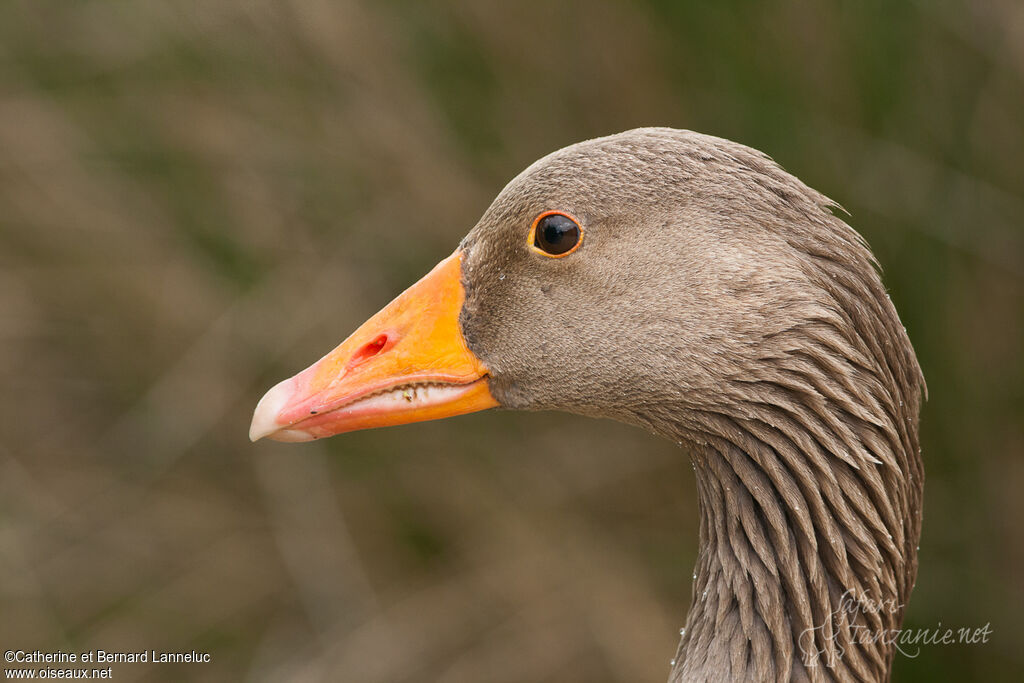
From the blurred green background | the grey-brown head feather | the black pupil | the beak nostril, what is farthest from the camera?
the blurred green background

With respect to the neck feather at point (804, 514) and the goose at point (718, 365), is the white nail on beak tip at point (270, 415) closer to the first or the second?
the goose at point (718, 365)

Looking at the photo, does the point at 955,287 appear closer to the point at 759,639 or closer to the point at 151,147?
the point at 759,639

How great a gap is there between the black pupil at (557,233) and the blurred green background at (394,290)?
6.05 feet

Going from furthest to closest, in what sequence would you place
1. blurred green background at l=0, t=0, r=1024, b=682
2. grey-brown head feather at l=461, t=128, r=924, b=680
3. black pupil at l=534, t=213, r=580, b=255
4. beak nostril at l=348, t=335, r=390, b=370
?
blurred green background at l=0, t=0, r=1024, b=682 → beak nostril at l=348, t=335, r=390, b=370 → black pupil at l=534, t=213, r=580, b=255 → grey-brown head feather at l=461, t=128, r=924, b=680

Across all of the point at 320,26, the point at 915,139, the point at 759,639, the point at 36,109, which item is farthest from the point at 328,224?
the point at 759,639

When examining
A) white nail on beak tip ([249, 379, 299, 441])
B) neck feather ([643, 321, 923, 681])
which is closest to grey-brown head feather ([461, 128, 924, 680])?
neck feather ([643, 321, 923, 681])

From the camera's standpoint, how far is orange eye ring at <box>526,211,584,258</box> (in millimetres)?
2457

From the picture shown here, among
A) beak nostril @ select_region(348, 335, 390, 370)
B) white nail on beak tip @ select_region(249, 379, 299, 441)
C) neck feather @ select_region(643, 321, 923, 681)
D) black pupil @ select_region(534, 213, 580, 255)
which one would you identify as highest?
black pupil @ select_region(534, 213, 580, 255)

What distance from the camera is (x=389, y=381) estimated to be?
2.53m

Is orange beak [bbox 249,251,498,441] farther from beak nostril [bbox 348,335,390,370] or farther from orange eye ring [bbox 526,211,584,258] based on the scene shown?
orange eye ring [bbox 526,211,584,258]

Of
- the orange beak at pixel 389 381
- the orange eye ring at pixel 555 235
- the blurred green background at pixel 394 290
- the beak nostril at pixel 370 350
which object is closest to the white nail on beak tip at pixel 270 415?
the orange beak at pixel 389 381

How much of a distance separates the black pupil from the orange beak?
0.30 meters

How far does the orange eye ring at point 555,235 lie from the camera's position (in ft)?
8.06

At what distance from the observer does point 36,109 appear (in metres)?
4.86
